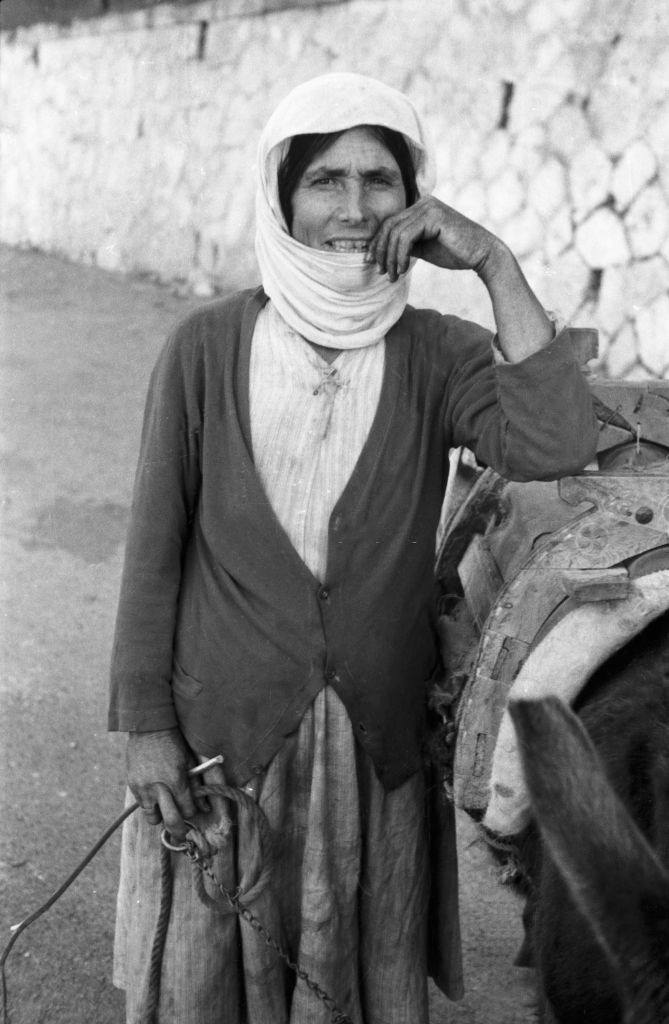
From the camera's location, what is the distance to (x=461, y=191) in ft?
22.1

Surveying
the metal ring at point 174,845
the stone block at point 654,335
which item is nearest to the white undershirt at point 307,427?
the metal ring at point 174,845

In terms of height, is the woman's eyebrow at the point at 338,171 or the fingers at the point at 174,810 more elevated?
the woman's eyebrow at the point at 338,171

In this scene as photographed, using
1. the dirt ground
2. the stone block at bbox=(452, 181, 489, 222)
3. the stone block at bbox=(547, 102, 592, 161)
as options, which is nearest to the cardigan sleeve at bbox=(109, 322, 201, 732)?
the dirt ground

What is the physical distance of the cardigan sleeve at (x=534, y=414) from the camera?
1.69 metres

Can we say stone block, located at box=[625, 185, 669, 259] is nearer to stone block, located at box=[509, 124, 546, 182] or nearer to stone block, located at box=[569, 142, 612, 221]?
stone block, located at box=[569, 142, 612, 221]

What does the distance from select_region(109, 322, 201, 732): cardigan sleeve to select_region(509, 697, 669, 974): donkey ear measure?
85 cm

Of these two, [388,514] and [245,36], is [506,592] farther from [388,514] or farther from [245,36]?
[245,36]

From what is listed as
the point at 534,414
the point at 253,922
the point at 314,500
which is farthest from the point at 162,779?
the point at 534,414

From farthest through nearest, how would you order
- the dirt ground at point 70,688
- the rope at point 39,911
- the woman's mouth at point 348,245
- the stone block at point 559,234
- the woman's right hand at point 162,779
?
1. the stone block at point 559,234
2. the dirt ground at point 70,688
3. the rope at point 39,911
4. the woman's right hand at point 162,779
5. the woman's mouth at point 348,245

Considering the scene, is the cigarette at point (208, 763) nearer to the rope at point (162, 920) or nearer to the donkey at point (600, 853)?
the rope at point (162, 920)

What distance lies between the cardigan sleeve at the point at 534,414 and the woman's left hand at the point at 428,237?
16 centimetres

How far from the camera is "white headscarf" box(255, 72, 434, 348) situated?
5.70ft

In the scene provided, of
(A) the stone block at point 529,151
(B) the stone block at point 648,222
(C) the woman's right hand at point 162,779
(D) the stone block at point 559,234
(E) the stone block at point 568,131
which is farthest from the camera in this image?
(A) the stone block at point 529,151

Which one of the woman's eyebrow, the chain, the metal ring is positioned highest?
the woman's eyebrow
